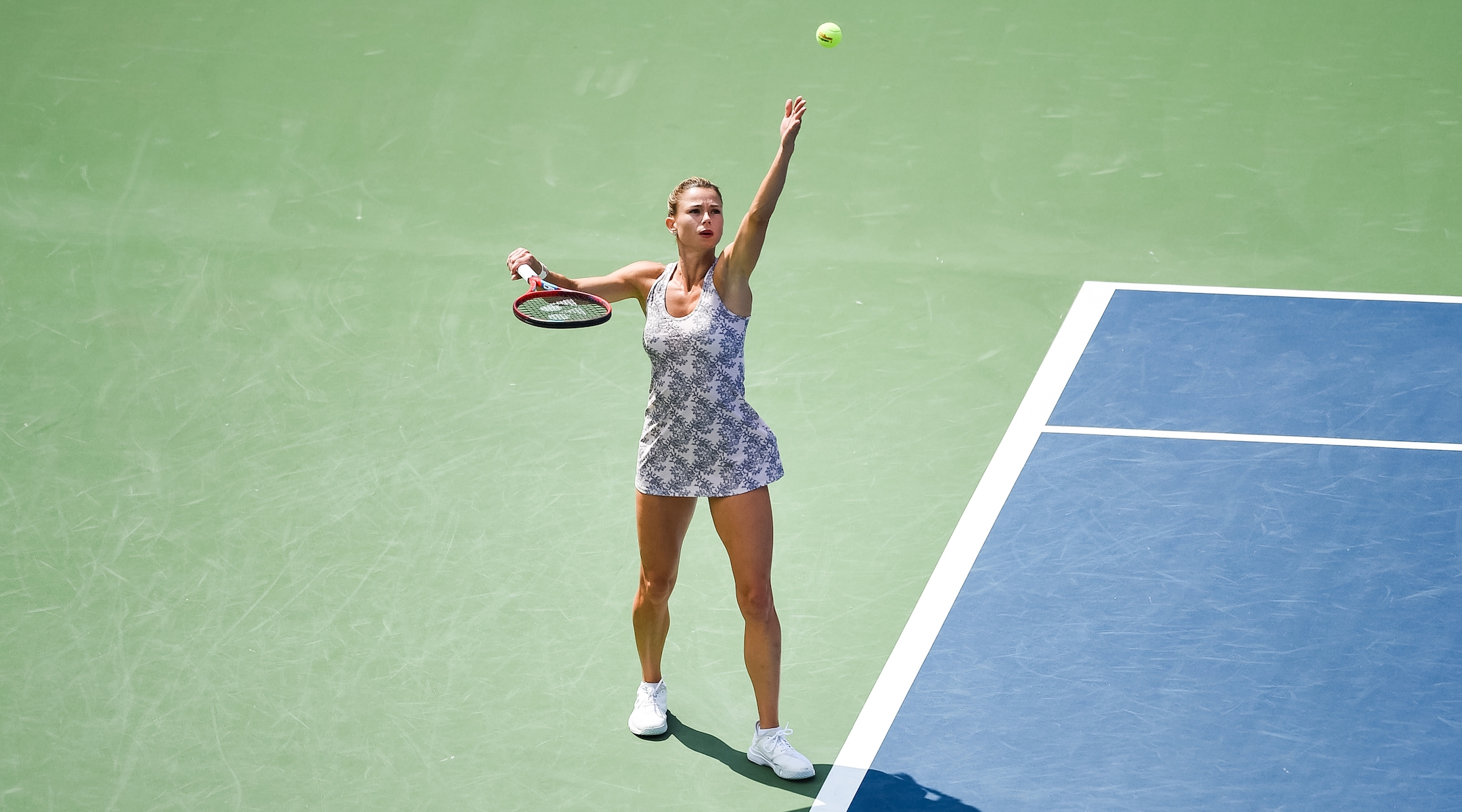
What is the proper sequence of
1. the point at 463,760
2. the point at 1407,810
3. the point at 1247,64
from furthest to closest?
the point at 1247,64 → the point at 463,760 → the point at 1407,810

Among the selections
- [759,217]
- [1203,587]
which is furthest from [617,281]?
[1203,587]

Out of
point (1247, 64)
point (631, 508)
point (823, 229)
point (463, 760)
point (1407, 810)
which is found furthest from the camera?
point (1247, 64)

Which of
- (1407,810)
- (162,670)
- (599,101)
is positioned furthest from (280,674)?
(599,101)

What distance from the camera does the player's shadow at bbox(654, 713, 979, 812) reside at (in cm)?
498

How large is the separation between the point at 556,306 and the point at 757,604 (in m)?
1.33

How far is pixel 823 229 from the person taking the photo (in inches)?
347

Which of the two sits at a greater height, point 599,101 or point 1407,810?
point 599,101

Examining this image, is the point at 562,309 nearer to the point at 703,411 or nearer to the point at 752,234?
the point at 703,411

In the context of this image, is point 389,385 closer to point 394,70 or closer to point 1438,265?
point 394,70

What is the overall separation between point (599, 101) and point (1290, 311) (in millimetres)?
4538

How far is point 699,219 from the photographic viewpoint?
4961 millimetres

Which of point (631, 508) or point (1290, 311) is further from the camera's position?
point (1290, 311)

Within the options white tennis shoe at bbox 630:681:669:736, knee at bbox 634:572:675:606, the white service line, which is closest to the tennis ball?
the white service line

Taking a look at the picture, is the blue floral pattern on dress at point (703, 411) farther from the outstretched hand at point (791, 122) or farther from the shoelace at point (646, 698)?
the shoelace at point (646, 698)
